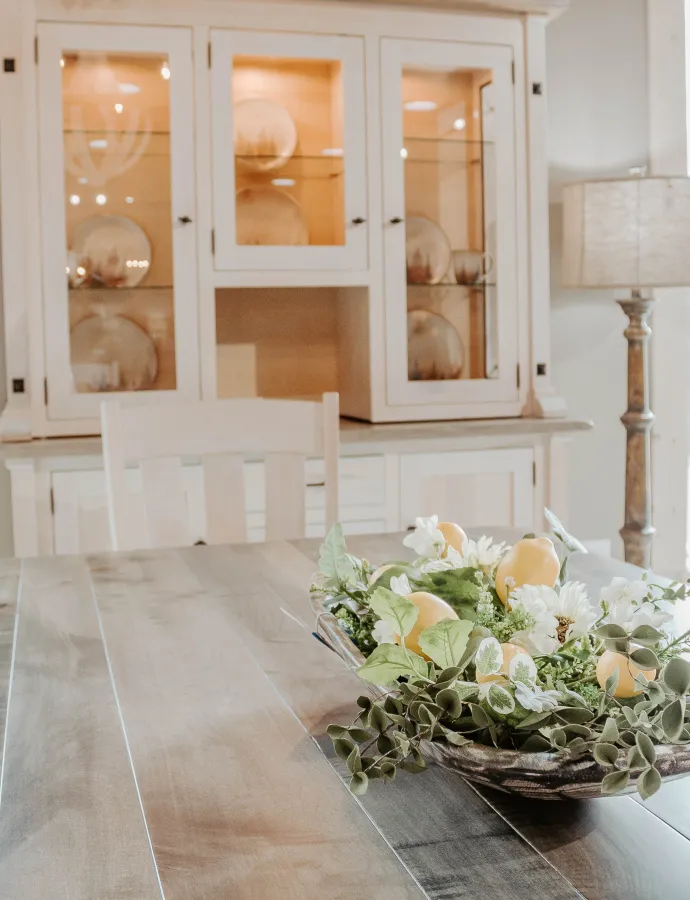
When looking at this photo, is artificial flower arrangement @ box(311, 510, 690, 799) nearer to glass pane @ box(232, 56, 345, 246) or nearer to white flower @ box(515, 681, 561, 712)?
white flower @ box(515, 681, 561, 712)

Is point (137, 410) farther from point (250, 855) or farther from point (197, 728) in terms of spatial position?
point (250, 855)

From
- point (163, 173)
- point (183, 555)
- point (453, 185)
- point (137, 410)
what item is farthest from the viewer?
point (453, 185)

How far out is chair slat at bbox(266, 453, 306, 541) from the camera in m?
1.79

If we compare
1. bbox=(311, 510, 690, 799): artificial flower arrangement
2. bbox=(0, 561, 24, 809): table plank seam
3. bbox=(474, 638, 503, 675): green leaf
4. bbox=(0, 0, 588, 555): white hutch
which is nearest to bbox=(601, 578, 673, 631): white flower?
bbox=(311, 510, 690, 799): artificial flower arrangement

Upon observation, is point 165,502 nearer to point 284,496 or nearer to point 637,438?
point 284,496

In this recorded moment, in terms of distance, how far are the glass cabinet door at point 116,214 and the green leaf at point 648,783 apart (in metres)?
2.07

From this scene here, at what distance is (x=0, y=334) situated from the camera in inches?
108

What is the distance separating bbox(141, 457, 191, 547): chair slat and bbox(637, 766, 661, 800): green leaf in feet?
4.11

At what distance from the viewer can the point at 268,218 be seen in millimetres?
2566

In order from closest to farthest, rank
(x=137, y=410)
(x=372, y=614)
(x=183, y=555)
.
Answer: (x=372, y=614) < (x=183, y=555) < (x=137, y=410)

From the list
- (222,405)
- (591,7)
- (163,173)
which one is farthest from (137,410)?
(591,7)

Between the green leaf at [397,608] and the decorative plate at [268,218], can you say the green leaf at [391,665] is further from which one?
the decorative plate at [268,218]

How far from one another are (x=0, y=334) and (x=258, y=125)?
882 mm

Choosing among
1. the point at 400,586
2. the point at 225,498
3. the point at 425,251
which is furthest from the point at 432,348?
the point at 400,586
